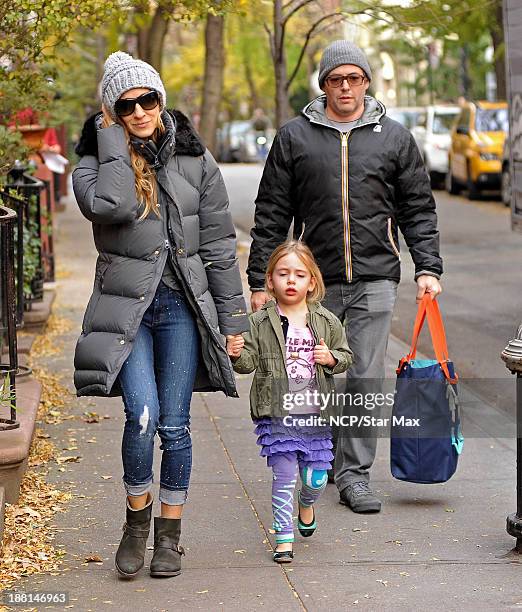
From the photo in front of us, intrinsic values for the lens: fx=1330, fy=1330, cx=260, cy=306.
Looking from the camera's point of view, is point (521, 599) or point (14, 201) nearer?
point (521, 599)

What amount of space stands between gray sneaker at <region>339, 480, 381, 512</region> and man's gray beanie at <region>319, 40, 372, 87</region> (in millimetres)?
1825

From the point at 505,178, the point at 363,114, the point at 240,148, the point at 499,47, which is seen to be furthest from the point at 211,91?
the point at 240,148

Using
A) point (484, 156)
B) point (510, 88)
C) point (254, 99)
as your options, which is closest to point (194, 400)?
point (510, 88)

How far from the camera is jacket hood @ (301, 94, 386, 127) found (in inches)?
236

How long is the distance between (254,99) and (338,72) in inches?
2255

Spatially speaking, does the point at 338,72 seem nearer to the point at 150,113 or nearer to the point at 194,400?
the point at 150,113

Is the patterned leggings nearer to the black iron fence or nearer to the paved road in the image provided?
the black iron fence

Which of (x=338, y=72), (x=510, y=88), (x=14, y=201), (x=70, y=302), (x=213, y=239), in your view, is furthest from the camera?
(x=70, y=302)

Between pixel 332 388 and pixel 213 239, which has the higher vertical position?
pixel 213 239

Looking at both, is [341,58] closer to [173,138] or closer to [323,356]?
[173,138]

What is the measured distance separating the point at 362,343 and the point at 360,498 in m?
0.70

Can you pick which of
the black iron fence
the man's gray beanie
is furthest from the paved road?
the black iron fence

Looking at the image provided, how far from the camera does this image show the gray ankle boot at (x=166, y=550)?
16.3 feet

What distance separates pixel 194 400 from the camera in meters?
8.50
